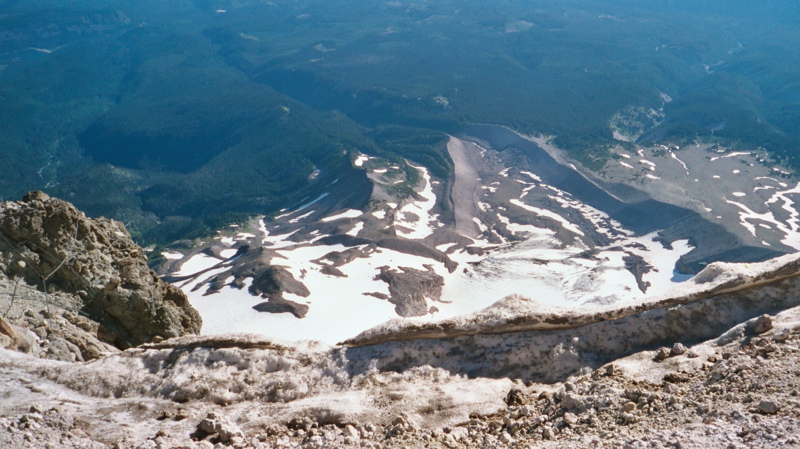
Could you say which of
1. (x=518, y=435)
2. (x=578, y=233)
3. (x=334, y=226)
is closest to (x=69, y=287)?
(x=518, y=435)

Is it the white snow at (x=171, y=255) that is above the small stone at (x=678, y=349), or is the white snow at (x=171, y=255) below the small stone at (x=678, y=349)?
below

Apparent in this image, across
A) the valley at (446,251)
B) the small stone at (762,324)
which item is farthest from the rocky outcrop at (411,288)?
the small stone at (762,324)

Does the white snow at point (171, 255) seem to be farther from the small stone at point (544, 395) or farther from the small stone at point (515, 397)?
the small stone at point (544, 395)

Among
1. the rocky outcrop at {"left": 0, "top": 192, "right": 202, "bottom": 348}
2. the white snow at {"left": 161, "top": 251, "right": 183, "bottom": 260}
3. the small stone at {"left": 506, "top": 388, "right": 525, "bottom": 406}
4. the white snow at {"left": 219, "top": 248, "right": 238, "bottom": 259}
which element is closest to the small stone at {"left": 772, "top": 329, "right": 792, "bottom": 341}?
the small stone at {"left": 506, "top": 388, "right": 525, "bottom": 406}

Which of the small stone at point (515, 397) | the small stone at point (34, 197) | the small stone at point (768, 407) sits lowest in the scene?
the small stone at point (34, 197)

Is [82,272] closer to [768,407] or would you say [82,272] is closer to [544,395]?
[544,395]

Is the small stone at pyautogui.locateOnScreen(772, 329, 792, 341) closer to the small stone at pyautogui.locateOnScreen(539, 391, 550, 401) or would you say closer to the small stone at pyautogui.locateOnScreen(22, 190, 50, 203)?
the small stone at pyautogui.locateOnScreen(539, 391, 550, 401)

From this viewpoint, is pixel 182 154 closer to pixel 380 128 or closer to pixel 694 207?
pixel 380 128
